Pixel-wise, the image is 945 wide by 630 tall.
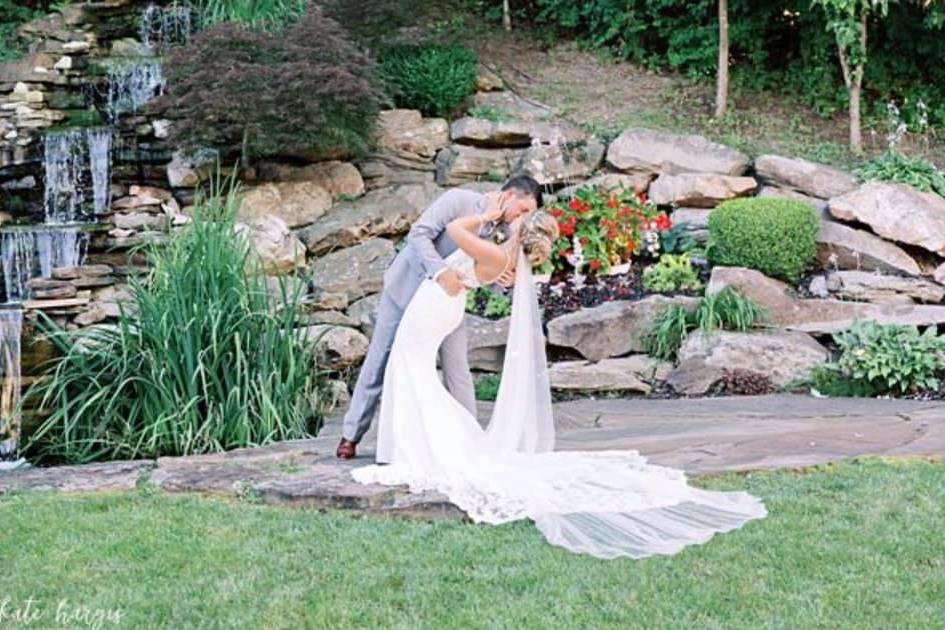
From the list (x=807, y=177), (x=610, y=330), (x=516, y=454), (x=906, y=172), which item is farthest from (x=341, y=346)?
(x=906, y=172)

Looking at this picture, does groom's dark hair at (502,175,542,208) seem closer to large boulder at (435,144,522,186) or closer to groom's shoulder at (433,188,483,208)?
groom's shoulder at (433,188,483,208)

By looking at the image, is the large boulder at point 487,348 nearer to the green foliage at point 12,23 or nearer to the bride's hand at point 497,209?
the bride's hand at point 497,209

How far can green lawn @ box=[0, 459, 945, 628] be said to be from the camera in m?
3.43

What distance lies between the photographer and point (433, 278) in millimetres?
5301

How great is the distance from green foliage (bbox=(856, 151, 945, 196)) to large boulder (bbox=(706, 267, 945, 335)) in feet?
5.69

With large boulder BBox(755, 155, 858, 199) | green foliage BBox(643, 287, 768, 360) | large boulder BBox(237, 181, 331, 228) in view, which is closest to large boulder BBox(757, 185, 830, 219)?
large boulder BBox(755, 155, 858, 199)

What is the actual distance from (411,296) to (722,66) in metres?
7.44

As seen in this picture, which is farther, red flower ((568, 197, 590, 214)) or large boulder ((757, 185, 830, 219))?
large boulder ((757, 185, 830, 219))

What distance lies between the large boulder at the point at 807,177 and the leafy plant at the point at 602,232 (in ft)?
4.13

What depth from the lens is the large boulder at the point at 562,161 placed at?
34.3ft

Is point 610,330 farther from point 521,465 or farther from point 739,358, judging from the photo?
point 521,465

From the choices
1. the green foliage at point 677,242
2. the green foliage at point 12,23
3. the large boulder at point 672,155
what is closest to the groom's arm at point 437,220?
the green foliage at point 677,242

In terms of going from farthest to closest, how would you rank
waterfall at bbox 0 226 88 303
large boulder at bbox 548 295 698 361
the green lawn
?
waterfall at bbox 0 226 88 303, large boulder at bbox 548 295 698 361, the green lawn

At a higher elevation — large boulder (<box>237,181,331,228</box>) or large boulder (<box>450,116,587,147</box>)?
large boulder (<box>450,116,587,147</box>)
